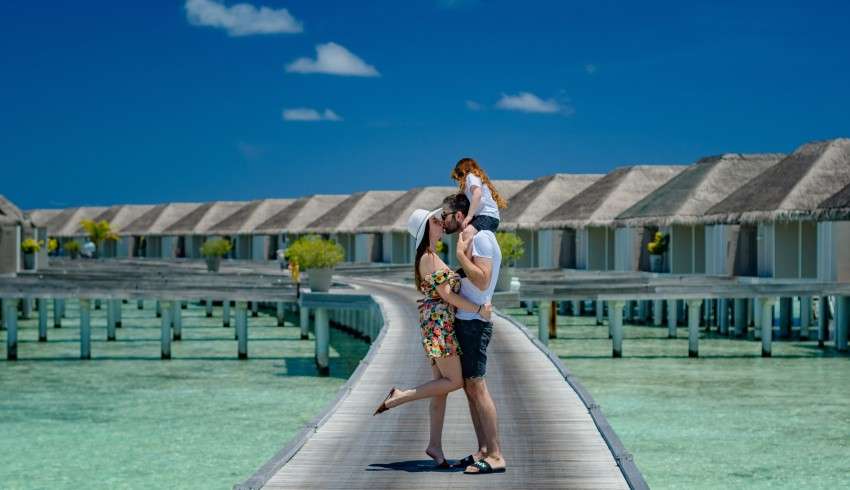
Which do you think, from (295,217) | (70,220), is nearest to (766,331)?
(295,217)

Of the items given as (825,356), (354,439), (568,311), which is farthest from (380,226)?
(354,439)

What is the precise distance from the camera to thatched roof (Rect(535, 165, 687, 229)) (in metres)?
46.2

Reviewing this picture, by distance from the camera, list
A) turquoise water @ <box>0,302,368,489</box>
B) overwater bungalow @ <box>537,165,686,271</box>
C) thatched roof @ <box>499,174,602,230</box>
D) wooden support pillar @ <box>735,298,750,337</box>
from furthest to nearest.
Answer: thatched roof @ <box>499,174,602,230</box>
overwater bungalow @ <box>537,165,686,271</box>
wooden support pillar @ <box>735,298,750,337</box>
turquoise water @ <box>0,302,368,489</box>

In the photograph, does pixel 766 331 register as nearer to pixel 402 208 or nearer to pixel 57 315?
pixel 57 315

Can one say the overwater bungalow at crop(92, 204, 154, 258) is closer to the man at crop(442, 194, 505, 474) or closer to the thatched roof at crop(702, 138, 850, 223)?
the thatched roof at crop(702, 138, 850, 223)

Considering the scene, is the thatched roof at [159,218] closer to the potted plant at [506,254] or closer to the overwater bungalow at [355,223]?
the overwater bungalow at [355,223]

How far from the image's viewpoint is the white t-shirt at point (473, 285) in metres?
8.59

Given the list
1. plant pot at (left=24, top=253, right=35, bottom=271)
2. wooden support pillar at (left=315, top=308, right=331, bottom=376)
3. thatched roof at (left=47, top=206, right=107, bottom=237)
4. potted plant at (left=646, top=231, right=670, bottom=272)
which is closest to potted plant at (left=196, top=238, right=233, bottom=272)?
plant pot at (left=24, top=253, right=35, bottom=271)

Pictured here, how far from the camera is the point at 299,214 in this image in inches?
3009

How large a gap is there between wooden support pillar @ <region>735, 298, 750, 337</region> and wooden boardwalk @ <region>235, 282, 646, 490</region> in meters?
21.0

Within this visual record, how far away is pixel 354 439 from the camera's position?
10.3 metres

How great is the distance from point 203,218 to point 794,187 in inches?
2262

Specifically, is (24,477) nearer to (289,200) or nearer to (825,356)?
(825,356)

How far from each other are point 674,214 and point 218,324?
1655 centimetres
